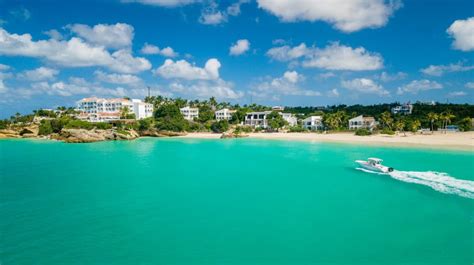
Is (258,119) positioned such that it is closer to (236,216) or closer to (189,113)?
(189,113)

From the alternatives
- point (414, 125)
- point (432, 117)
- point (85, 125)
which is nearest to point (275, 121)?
point (414, 125)

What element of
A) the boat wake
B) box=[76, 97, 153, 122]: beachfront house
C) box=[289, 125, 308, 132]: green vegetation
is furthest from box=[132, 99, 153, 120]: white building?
the boat wake

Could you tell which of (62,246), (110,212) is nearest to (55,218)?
(110,212)

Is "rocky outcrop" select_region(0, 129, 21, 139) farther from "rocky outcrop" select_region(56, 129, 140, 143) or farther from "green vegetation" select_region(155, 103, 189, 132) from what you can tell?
"green vegetation" select_region(155, 103, 189, 132)

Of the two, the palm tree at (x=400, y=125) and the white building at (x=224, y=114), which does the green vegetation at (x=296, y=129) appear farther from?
the white building at (x=224, y=114)

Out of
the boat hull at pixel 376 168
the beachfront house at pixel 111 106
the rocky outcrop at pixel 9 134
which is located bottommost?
the boat hull at pixel 376 168

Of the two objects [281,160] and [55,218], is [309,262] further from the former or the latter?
[281,160]

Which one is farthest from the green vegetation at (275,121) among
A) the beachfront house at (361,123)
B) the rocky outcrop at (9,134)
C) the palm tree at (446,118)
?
the rocky outcrop at (9,134)
